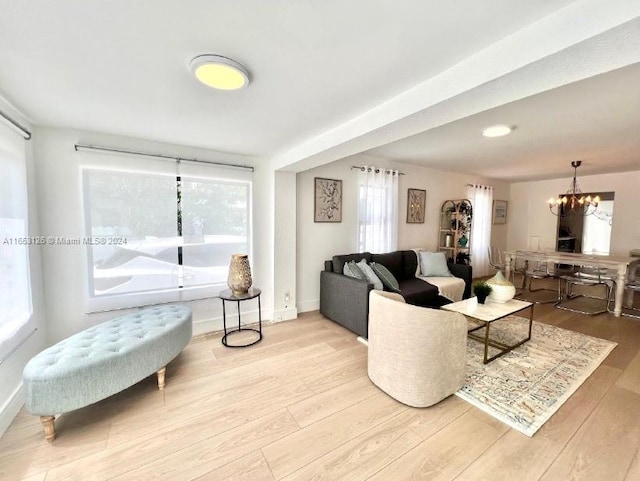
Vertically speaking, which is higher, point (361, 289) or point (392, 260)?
point (392, 260)

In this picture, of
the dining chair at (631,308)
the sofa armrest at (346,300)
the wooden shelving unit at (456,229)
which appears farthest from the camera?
the wooden shelving unit at (456,229)

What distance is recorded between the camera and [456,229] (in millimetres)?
4863

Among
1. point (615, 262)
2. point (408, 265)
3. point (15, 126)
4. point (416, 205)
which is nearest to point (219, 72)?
point (15, 126)

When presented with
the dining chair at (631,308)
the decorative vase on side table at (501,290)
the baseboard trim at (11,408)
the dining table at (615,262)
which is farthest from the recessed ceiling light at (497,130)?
the baseboard trim at (11,408)

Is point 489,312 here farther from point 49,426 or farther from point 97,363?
point 49,426

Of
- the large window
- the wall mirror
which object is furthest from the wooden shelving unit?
the large window

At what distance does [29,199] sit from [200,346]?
1952 millimetres

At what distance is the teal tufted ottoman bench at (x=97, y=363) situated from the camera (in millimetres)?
1534

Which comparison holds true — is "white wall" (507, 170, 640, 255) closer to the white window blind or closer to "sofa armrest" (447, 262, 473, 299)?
"sofa armrest" (447, 262, 473, 299)

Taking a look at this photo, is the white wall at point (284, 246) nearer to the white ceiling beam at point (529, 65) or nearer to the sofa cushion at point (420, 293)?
the sofa cushion at point (420, 293)

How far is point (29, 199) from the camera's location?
2.21 meters

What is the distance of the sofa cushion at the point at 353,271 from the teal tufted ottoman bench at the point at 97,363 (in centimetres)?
186

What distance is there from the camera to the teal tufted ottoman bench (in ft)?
Answer: 5.03

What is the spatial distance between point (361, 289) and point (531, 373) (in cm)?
161
